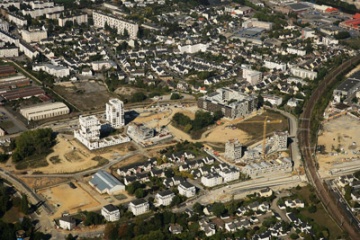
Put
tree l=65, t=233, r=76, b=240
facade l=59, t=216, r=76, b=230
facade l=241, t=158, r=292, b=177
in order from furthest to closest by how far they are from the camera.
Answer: facade l=241, t=158, r=292, b=177, facade l=59, t=216, r=76, b=230, tree l=65, t=233, r=76, b=240

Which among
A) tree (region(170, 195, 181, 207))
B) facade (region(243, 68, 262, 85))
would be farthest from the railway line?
tree (region(170, 195, 181, 207))

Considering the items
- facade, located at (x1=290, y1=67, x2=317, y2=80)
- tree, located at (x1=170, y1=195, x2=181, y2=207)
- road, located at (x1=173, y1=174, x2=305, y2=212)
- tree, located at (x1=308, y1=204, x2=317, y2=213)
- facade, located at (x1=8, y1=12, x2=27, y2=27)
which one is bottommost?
facade, located at (x1=8, y1=12, x2=27, y2=27)

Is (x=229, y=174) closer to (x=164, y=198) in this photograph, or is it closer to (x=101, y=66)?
(x=164, y=198)

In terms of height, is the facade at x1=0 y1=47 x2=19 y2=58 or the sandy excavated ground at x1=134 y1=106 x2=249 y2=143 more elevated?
the sandy excavated ground at x1=134 y1=106 x2=249 y2=143

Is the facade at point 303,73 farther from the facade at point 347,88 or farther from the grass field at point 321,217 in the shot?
the grass field at point 321,217

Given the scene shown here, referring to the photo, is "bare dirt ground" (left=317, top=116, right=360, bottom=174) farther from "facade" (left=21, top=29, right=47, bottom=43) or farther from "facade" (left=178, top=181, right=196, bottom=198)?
"facade" (left=21, top=29, right=47, bottom=43)

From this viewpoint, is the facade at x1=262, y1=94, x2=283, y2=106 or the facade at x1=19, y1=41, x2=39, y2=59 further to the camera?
the facade at x1=19, y1=41, x2=39, y2=59

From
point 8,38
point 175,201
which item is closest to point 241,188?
point 175,201
